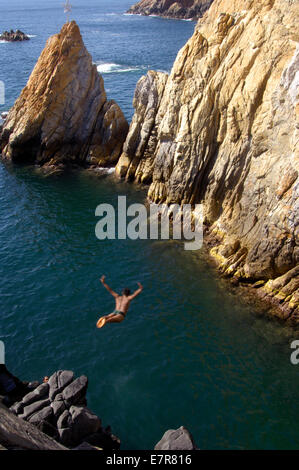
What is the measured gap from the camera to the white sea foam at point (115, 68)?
94.8 m

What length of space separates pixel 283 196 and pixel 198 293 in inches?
398

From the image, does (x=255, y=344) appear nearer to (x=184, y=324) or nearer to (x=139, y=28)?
(x=184, y=324)

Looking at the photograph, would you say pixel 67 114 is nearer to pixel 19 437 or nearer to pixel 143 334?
pixel 143 334

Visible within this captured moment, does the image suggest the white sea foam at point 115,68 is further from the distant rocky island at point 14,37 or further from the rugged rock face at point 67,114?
the distant rocky island at point 14,37

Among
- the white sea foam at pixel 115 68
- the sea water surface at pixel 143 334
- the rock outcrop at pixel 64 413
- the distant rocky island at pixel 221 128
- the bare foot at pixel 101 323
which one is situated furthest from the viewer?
the white sea foam at pixel 115 68

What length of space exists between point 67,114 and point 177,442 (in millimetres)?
44727

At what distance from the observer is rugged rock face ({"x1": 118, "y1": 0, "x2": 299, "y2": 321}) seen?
3241cm

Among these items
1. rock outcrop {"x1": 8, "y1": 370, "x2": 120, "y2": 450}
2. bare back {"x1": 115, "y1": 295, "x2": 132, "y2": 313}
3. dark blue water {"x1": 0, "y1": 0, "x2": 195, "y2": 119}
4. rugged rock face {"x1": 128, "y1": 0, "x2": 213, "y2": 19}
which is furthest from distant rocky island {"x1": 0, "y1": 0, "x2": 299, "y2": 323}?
rugged rock face {"x1": 128, "y1": 0, "x2": 213, "y2": 19}

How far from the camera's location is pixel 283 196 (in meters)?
32.1

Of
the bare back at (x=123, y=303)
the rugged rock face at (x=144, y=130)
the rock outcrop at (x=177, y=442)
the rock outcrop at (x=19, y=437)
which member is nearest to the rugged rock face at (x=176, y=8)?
the rugged rock face at (x=144, y=130)

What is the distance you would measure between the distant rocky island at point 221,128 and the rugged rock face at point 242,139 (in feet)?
0.30

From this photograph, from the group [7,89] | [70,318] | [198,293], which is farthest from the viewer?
[7,89]

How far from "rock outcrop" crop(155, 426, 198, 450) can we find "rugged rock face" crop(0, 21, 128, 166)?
4012 cm

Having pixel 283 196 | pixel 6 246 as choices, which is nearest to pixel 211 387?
pixel 283 196
